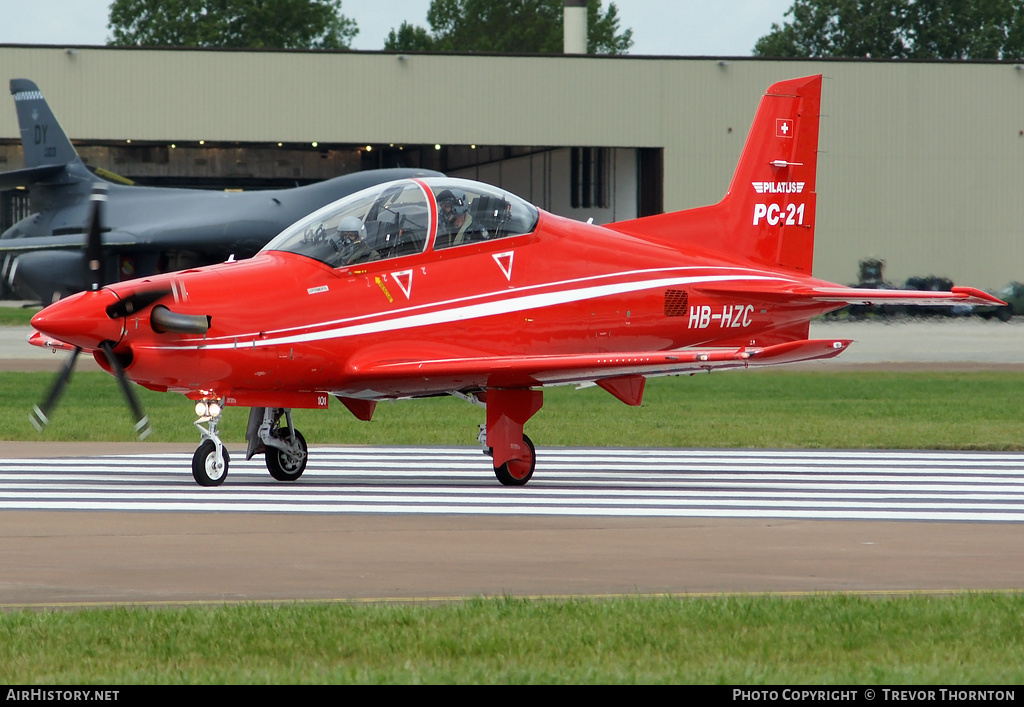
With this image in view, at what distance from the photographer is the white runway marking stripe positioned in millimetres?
11664

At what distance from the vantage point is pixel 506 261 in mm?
Result: 13648

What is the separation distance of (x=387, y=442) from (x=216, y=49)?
117 feet

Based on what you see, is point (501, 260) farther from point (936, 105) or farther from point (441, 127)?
point (936, 105)

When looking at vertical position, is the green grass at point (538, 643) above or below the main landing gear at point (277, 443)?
above

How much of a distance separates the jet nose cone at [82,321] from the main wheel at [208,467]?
139 cm

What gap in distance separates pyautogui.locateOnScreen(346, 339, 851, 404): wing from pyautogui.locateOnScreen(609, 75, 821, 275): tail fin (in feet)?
12.1

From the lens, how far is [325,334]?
12.8 meters

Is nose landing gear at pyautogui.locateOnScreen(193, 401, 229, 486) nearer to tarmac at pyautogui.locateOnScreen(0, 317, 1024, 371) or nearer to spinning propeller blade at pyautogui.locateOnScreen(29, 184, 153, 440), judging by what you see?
spinning propeller blade at pyautogui.locateOnScreen(29, 184, 153, 440)

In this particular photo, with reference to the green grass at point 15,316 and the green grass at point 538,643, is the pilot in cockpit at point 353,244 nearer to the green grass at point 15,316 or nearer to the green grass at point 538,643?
the green grass at point 538,643

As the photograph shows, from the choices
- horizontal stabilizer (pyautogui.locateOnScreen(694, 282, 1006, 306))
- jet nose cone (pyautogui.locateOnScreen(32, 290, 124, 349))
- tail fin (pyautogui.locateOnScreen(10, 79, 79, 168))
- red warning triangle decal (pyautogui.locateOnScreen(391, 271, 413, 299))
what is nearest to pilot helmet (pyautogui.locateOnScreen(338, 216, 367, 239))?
red warning triangle decal (pyautogui.locateOnScreen(391, 271, 413, 299))

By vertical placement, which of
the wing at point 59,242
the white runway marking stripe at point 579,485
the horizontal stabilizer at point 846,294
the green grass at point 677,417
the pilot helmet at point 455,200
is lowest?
the green grass at point 677,417

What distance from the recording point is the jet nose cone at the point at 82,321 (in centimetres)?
1169

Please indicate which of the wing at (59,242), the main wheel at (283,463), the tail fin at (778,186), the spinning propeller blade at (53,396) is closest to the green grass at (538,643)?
the spinning propeller blade at (53,396)

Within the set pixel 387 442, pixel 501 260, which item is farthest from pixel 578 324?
pixel 387 442
